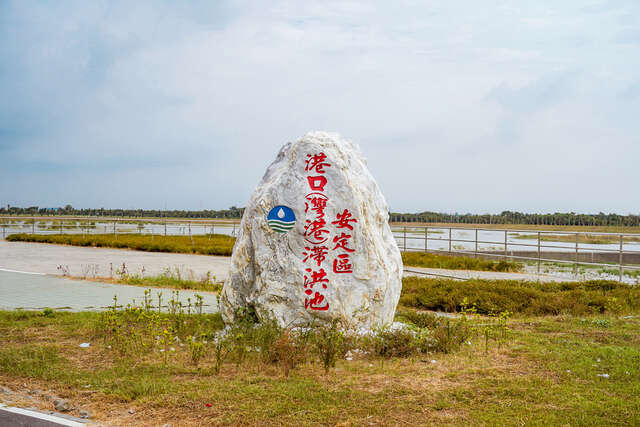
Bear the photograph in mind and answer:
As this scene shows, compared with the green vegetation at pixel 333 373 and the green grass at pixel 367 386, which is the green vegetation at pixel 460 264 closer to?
the green vegetation at pixel 333 373

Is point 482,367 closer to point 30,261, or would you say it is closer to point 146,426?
point 146,426

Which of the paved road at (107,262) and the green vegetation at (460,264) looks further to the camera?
the green vegetation at (460,264)

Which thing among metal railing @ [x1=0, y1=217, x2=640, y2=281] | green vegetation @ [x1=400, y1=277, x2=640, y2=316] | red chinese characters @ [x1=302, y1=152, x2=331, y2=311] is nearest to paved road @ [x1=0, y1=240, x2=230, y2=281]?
metal railing @ [x1=0, y1=217, x2=640, y2=281]

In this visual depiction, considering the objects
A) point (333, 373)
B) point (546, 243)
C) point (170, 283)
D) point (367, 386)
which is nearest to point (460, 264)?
point (546, 243)

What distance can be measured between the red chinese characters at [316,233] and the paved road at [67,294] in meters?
3.39

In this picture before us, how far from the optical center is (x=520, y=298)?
31.1ft

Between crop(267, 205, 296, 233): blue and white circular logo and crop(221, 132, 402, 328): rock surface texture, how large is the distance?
0.5 inches

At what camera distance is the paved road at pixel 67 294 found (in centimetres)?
938

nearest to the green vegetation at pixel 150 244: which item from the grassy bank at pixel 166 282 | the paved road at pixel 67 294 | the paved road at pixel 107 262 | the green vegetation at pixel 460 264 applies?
the paved road at pixel 107 262

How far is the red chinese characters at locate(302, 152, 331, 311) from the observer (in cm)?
621

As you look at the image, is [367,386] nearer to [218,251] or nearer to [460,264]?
[460,264]

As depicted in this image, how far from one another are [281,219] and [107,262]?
13.4m

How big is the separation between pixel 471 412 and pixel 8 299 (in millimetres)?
9417

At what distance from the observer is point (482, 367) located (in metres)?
5.32
